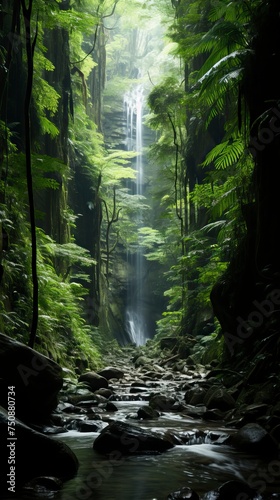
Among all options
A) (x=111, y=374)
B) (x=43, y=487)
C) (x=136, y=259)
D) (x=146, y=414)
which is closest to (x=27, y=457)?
(x=43, y=487)

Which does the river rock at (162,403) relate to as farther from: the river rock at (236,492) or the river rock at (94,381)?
the river rock at (236,492)

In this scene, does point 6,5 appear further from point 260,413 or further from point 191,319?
point 191,319

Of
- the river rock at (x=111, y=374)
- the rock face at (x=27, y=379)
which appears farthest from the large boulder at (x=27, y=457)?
the river rock at (x=111, y=374)

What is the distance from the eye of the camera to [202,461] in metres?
3.38

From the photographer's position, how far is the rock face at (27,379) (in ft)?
13.3

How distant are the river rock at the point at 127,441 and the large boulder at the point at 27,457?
66 centimetres

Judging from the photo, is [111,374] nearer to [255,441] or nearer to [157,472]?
[255,441]

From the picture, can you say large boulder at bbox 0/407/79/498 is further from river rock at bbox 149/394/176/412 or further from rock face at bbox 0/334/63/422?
river rock at bbox 149/394/176/412

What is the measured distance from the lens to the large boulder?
105 inches

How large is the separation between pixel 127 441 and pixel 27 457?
1075mm

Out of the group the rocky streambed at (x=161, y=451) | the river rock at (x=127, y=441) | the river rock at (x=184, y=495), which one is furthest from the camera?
the river rock at (x=127, y=441)

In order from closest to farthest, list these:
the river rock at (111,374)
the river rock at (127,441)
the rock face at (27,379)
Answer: the river rock at (127,441)
the rock face at (27,379)
the river rock at (111,374)

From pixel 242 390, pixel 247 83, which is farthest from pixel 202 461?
pixel 247 83

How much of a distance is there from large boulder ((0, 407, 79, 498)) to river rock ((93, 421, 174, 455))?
658mm
